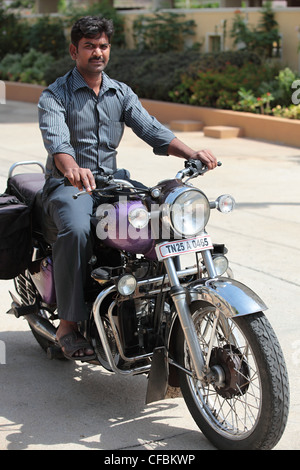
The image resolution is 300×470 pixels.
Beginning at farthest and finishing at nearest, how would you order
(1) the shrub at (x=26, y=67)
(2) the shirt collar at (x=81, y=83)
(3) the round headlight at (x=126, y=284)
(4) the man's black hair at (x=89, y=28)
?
(1) the shrub at (x=26, y=67) < (2) the shirt collar at (x=81, y=83) < (4) the man's black hair at (x=89, y=28) < (3) the round headlight at (x=126, y=284)

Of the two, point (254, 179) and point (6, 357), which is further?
point (254, 179)

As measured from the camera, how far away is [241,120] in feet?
41.7

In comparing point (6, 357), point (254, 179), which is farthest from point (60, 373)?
point (254, 179)

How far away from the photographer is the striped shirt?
4.00m

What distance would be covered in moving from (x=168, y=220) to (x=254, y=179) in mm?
6127

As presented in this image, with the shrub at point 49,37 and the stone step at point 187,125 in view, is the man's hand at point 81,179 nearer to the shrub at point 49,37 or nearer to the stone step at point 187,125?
the stone step at point 187,125

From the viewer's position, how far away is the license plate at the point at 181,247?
337cm

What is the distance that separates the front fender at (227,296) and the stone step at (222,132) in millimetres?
9268

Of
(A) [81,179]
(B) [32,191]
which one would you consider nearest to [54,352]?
(B) [32,191]

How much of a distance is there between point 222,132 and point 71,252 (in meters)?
9.04

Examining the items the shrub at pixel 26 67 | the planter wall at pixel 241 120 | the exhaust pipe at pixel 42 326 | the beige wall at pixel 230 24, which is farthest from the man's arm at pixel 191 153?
the shrub at pixel 26 67

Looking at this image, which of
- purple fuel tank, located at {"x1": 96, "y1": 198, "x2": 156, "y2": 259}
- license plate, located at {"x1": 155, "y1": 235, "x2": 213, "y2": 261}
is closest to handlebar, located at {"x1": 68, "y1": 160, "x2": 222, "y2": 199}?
purple fuel tank, located at {"x1": 96, "y1": 198, "x2": 156, "y2": 259}
